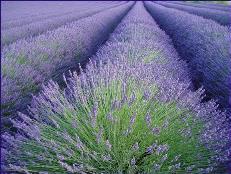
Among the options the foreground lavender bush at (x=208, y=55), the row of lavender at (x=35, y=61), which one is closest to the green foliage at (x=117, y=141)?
the foreground lavender bush at (x=208, y=55)

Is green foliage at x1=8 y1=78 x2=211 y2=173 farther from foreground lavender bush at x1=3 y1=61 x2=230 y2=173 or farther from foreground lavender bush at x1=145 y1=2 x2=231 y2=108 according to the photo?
foreground lavender bush at x1=145 y1=2 x2=231 y2=108

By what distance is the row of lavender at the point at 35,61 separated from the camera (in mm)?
4590

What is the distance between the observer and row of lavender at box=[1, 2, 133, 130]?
459cm

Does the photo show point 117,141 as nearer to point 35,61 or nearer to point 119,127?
point 119,127

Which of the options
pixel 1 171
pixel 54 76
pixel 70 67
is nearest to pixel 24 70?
pixel 54 76

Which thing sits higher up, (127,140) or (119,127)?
(119,127)

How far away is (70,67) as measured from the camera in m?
6.79

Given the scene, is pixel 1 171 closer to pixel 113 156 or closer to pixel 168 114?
pixel 113 156

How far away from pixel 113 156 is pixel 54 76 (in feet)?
10.8

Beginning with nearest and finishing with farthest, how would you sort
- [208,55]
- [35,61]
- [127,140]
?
[127,140] → [35,61] → [208,55]

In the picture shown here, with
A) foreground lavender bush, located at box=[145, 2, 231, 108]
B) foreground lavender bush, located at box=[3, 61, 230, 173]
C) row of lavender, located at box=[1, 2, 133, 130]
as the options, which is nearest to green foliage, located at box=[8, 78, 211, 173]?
foreground lavender bush, located at box=[3, 61, 230, 173]

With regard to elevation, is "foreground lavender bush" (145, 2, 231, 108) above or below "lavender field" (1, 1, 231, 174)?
above

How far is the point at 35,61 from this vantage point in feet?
18.6

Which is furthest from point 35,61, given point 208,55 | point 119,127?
point 119,127
